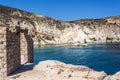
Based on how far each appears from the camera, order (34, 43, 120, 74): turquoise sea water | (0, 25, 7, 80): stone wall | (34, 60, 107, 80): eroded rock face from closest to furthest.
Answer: (0, 25, 7, 80): stone wall, (34, 60, 107, 80): eroded rock face, (34, 43, 120, 74): turquoise sea water

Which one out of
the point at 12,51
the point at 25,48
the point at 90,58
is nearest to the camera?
the point at 12,51

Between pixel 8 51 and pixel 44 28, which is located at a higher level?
pixel 44 28

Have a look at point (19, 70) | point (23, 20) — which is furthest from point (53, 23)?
point (19, 70)

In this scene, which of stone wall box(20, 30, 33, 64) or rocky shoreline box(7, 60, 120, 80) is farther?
stone wall box(20, 30, 33, 64)

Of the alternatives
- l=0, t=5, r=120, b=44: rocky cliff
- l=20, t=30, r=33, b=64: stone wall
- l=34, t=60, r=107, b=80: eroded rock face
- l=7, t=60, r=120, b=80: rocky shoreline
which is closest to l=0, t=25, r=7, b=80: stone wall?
l=7, t=60, r=120, b=80: rocky shoreline

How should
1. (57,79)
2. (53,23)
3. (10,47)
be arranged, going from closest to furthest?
(57,79), (10,47), (53,23)

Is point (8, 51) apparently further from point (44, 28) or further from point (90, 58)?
point (44, 28)

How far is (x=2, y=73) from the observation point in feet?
57.9

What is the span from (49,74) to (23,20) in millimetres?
140670

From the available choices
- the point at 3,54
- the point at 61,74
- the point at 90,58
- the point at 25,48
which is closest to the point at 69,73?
the point at 61,74

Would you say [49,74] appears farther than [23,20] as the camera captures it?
No

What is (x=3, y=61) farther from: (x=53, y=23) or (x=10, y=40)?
(x=53, y=23)

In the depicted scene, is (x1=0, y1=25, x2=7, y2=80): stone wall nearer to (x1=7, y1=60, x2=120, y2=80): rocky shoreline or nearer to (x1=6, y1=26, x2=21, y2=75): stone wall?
(x1=6, y1=26, x2=21, y2=75): stone wall

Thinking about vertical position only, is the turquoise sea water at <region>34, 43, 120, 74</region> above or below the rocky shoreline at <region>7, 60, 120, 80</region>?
below
